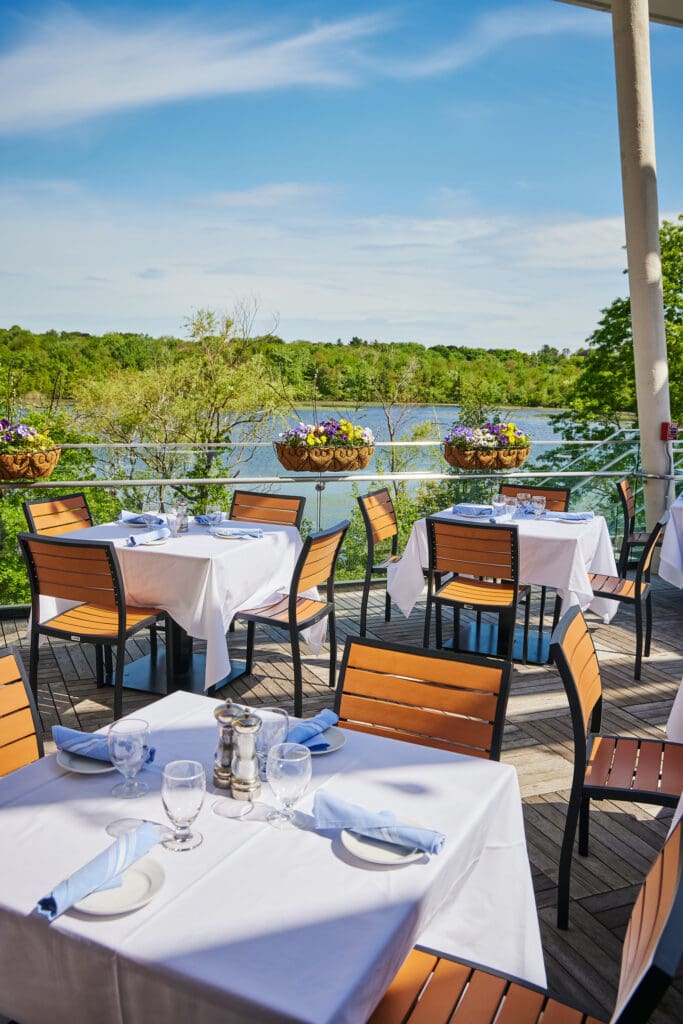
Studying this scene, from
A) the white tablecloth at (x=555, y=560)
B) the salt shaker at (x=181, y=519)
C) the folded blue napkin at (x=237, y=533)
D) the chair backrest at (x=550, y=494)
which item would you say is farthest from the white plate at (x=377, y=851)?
the chair backrest at (x=550, y=494)

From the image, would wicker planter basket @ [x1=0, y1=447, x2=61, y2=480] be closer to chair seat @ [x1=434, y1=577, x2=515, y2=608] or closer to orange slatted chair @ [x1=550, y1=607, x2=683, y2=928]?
chair seat @ [x1=434, y1=577, x2=515, y2=608]

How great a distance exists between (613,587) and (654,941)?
3.83 m

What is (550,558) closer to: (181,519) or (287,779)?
(181,519)

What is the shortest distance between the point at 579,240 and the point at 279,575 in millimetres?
31661

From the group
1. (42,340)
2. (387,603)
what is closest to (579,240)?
(42,340)

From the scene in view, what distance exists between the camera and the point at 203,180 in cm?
2844

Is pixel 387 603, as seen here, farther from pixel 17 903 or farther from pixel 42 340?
pixel 42 340

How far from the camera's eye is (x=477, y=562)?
4.46 meters

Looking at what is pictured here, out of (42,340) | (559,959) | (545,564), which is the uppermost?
(42,340)

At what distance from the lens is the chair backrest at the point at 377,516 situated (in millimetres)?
5293

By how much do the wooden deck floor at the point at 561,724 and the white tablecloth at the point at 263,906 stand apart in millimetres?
306

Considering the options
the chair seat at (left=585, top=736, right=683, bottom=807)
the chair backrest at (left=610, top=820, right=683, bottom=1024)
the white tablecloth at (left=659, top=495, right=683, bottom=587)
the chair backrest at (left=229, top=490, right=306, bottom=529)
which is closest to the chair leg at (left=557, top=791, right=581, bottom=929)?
the chair seat at (left=585, top=736, right=683, bottom=807)

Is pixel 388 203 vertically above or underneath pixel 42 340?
above

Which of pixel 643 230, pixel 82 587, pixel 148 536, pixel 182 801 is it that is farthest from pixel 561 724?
pixel 643 230
